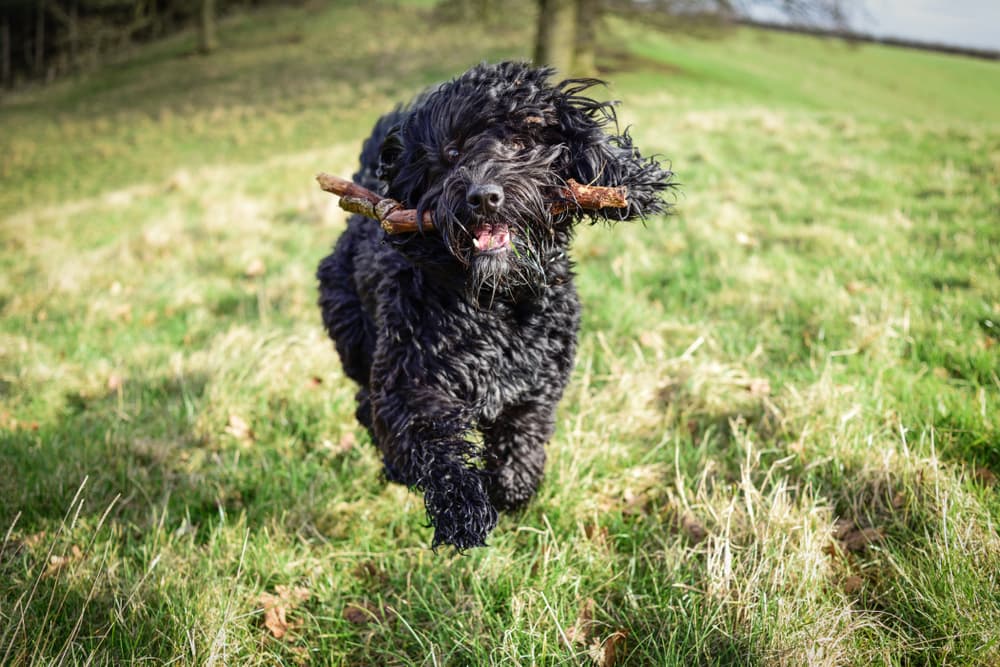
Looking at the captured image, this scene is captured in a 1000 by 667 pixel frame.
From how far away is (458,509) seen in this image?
242 centimetres

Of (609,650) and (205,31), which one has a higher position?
(205,31)

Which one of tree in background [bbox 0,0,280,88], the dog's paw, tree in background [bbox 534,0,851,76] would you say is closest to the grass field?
the dog's paw

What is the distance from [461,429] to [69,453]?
235 cm

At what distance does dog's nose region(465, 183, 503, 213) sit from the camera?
232cm

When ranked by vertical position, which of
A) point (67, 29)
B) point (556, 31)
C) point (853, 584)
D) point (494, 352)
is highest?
point (556, 31)

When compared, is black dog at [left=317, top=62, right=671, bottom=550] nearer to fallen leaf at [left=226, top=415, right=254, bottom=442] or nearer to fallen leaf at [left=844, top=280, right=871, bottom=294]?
fallen leaf at [left=226, top=415, right=254, bottom=442]

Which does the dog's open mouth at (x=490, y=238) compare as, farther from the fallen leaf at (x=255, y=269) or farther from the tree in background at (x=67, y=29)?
the tree in background at (x=67, y=29)

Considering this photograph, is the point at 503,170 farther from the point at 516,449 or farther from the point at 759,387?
the point at 759,387

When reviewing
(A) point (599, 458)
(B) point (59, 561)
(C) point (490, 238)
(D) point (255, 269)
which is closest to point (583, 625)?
(A) point (599, 458)

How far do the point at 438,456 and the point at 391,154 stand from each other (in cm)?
131

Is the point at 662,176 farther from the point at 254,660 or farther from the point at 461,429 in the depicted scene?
the point at 254,660

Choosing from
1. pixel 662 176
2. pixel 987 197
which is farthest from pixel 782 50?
pixel 662 176

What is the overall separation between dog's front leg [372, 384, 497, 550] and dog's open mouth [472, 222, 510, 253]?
665 mm

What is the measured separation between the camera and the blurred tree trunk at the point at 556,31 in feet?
57.2
